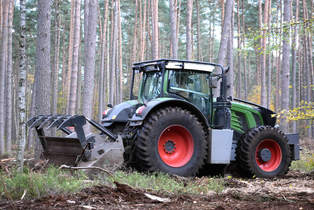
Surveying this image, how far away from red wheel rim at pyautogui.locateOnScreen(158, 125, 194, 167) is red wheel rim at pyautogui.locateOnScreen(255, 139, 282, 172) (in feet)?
6.27

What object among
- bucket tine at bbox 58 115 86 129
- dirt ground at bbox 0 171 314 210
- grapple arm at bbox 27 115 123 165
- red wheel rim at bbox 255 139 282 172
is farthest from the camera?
red wheel rim at bbox 255 139 282 172

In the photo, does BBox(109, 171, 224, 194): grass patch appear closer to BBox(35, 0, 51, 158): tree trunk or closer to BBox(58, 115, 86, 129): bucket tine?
BBox(58, 115, 86, 129): bucket tine

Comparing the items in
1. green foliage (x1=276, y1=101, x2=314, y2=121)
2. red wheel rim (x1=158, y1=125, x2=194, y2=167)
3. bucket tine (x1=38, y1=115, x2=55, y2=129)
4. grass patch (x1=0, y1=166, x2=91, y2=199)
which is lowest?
grass patch (x1=0, y1=166, x2=91, y2=199)

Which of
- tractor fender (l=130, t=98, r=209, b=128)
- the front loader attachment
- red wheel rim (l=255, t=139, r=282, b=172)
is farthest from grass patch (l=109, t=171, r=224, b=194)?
red wheel rim (l=255, t=139, r=282, b=172)

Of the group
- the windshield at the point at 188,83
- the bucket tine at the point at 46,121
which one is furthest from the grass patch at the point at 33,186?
the windshield at the point at 188,83

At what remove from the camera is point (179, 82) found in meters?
7.64

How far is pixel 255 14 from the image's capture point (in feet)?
104

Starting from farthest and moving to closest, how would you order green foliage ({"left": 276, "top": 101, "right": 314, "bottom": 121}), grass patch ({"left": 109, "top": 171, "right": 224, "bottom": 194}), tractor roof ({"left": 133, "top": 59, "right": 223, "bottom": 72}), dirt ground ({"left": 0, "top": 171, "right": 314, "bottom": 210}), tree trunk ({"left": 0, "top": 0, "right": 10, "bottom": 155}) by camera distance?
1. tree trunk ({"left": 0, "top": 0, "right": 10, "bottom": 155})
2. tractor roof ({"left": 133, "top": 59, "right": 223, "bottom": 72})
3. green foliage ({"left": 276, "top": 101, "right": 314, "bottom": 121})
4. grass patch ({"left": 109, "top": 171, "right": 224, "bottom": 194})
5. dirt ground ({"left": 0, "top": 171, "right": 314, "bottom": 210})

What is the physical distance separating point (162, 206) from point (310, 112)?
434 centimetres

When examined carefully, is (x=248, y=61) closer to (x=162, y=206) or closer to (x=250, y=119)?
(x=250, y=119)

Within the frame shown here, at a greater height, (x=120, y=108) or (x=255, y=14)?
(x=255, y=14)

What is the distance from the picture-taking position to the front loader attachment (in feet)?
21.0

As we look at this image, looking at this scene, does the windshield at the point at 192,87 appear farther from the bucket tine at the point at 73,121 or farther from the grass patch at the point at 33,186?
the grass patch at the point at 33,186

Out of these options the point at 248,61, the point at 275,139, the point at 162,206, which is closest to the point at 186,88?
the point at 275,139
